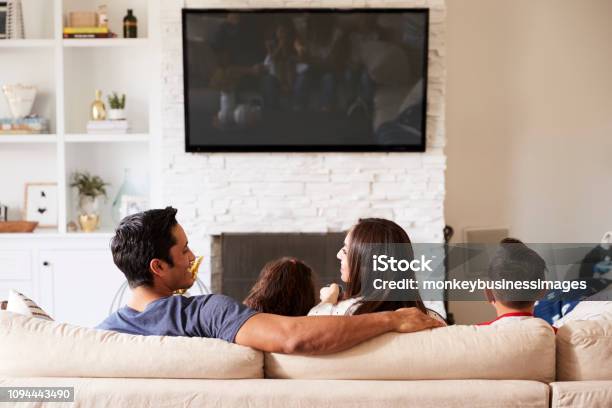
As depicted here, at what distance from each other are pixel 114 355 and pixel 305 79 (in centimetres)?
303

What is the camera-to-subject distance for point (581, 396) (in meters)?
1.79

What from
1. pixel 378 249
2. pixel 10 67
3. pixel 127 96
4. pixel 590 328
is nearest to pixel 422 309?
pixel 378 249

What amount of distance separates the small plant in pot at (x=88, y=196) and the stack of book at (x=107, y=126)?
0.34 meters

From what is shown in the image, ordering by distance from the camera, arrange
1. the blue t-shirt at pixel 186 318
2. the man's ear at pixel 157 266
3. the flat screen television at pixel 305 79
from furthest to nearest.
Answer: the flat screen television at pixel 305 79, the man's ear at pixel 157 266, the blue t-shirt at pixel 186 318

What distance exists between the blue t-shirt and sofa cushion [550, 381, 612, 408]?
71 centimetres

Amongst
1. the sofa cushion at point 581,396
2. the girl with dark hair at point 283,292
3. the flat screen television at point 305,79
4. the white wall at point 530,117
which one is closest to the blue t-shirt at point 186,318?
the girl with dark hair at point 283,292

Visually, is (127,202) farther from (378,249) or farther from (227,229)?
(378,249)

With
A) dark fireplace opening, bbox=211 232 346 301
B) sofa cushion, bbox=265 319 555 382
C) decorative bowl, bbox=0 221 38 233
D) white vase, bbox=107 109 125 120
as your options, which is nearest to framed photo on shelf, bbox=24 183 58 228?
decorative bowl, bbox=0 221 38 233

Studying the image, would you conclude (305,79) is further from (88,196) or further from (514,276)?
(514,276)

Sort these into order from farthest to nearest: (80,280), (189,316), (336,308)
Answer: (80,280)
(336,308)
(189,316)

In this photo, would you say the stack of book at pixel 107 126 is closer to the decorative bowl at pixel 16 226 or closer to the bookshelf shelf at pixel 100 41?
the bookshelf shelf at pixel 100 41

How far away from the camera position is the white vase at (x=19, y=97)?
4852 millimetres

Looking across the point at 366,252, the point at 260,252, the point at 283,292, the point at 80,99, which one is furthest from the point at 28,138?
the point at 366,252

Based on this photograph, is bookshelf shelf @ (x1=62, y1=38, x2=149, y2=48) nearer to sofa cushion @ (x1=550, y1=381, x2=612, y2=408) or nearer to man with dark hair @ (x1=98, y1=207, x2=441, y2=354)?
man with dark hair @ (x1=98, y1=207, x2=441, y2=354)
